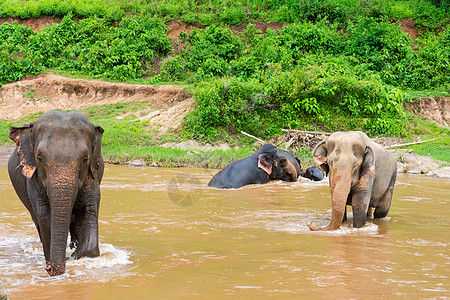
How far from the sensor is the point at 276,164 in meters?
13.3

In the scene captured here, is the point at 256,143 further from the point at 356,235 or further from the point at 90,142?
the point at 90,142

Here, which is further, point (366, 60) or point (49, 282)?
point (366, 60)

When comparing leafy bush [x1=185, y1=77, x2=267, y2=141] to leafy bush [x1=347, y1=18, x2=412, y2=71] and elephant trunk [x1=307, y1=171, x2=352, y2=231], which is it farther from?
elephant trunk [x1=307, y1=171, x2=352, y2=231]

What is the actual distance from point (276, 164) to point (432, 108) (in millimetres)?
13001

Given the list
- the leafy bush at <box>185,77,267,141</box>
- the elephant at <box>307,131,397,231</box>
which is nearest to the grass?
the leafy bush at <box>185,77,267,141</box>

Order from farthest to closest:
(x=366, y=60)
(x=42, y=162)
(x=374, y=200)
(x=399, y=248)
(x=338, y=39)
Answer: (x=338, y=39), (x=366, y=60), (x=374, y=200), (x=399, y=248), (x=42, y=162)

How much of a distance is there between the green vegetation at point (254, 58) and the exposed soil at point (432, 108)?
1160 mm

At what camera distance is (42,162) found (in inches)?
198

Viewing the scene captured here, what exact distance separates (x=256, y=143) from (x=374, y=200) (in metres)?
11.2

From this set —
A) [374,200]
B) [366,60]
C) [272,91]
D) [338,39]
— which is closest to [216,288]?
[374,200]

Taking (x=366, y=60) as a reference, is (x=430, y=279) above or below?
below

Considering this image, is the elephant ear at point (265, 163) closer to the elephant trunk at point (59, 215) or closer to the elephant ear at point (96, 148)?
the elephant ear at point (96, 148)

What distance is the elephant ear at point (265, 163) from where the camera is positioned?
13.0 m

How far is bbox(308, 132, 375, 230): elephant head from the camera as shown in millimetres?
7422
